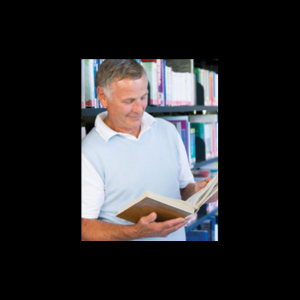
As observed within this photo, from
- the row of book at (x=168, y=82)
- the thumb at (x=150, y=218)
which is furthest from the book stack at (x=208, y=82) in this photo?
the thumb at (x=150, y=218)

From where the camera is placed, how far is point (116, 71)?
1407 millimetres

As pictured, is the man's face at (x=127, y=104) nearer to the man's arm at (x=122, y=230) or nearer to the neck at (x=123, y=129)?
the neck at (x=123, y=129)

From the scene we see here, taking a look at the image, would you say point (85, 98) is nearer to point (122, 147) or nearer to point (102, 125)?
point (102, 125)

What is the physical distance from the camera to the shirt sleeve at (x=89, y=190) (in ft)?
4.54

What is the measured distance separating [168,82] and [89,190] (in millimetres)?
914

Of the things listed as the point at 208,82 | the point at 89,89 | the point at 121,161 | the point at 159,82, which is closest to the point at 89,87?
the point at 89,89

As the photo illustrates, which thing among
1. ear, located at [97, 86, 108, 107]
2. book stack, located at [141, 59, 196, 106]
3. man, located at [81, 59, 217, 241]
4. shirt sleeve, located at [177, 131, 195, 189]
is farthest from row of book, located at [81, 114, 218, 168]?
ear, located at [97, 86, 108, 107]

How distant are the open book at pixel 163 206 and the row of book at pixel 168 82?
0.49m

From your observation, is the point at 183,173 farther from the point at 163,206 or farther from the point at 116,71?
the point at 116,71

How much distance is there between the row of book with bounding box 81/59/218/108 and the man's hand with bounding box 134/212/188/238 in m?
0.53

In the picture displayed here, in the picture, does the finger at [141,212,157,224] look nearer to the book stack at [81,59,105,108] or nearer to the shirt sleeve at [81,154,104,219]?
the shirt sleeve at [81,154,104,219]

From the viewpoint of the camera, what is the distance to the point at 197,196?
4.34 feet

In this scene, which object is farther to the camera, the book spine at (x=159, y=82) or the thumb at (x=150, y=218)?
the book spine at (x=159, y=82)

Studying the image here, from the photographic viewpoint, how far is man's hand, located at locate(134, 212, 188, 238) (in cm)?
129
